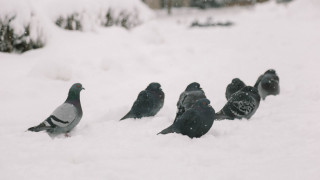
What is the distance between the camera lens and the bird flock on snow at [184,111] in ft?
13.7

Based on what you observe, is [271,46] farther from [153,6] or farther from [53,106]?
[153,6]

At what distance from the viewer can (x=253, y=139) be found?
4.10 meters

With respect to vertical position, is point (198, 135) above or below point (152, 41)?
below

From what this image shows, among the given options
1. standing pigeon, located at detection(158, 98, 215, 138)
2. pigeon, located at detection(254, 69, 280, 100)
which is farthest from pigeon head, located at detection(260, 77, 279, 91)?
standing pigeon, located at detection(158, 98, 215, 138)

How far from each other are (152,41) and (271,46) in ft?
16.9

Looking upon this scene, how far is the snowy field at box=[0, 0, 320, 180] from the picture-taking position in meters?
3.21

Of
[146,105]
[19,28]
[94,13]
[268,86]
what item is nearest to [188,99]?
[146,105]

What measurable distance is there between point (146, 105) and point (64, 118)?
1.32 meters

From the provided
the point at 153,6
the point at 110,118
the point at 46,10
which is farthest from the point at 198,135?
the point at 153,6

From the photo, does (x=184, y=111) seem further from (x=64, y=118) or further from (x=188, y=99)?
(x=64, y=118)

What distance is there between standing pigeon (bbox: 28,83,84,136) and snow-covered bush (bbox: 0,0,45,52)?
16.1 ft

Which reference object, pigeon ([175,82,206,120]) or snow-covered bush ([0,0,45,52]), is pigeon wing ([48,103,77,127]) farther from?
snow-covered bush ([0,0,45,52])

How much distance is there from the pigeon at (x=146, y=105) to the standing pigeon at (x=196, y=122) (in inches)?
46.6

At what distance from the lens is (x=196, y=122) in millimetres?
4090
